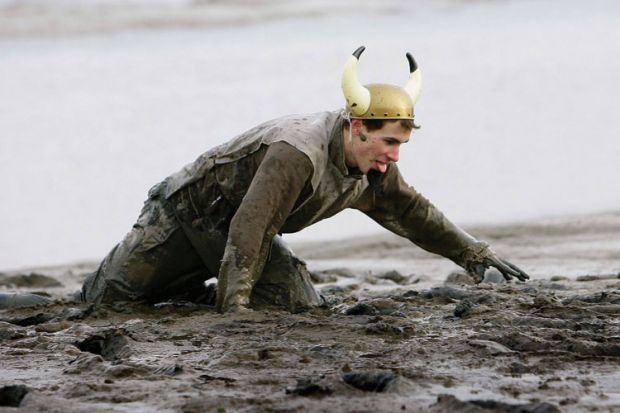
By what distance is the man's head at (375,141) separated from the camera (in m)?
6.39

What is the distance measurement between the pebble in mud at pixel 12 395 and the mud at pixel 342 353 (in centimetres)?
3

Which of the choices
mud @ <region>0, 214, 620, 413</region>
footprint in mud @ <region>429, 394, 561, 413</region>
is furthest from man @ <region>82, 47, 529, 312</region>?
footprint in mud @ <region>429, 394, 561, 413</region>

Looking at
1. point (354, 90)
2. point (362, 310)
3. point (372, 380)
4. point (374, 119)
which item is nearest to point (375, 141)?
point (374, 119)

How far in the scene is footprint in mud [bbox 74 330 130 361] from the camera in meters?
5.98

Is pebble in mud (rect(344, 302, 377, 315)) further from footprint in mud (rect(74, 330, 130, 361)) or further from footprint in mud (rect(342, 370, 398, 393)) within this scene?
footprint in mud (rect(342, 370, 398, 393))

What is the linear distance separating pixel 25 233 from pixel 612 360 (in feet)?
25.5

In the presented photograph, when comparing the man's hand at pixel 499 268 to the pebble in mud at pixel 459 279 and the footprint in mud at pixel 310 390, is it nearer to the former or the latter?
the pebble in mud at pixel 459 279

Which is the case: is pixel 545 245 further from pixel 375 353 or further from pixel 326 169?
pixel 375 353

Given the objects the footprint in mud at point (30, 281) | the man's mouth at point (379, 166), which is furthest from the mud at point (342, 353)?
the footprint in mud at point (30, 281)

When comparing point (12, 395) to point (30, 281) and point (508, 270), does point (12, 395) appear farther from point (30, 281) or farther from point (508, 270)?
point (30, 281)

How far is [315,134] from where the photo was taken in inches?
257

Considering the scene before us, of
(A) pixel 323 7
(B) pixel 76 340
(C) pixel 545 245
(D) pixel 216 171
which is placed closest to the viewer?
(B) pixel 76 340

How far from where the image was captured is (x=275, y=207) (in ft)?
21.0

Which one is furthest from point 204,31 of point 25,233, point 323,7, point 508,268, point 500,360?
point 500,360
